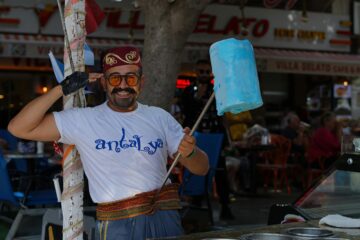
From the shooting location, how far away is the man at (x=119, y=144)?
3035 millimetres

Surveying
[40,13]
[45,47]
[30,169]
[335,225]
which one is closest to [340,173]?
[335,225]

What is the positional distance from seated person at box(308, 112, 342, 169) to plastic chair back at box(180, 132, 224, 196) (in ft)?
11.0

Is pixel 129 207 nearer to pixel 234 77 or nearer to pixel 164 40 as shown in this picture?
pixel 234 77

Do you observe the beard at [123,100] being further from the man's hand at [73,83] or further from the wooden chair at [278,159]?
the wooden chair at [278,159]

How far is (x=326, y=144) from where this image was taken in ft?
31.5

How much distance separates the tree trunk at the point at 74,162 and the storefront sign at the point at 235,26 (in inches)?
254

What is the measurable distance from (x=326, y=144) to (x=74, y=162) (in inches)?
272

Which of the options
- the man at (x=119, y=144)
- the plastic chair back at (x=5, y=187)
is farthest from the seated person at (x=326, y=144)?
the man at (x=119, y=144)

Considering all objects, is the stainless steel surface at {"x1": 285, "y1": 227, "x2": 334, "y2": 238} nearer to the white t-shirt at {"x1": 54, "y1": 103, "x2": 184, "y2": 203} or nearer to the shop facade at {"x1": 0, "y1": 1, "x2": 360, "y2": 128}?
the white t-shirt at {"x1": 54, "y1": 103, "x2": 184, "y2": 203}

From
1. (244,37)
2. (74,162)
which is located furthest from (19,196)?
(244,37)

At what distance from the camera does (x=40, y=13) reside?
10250 mm

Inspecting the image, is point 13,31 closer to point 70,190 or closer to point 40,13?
point 40,13

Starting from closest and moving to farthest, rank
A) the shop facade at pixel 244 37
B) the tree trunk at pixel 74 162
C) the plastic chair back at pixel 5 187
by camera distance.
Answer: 1. the tree trunk at pixel 74 162
2. the plastic chair back at pixel 5 187
3. the shop facade at pixel 244 37

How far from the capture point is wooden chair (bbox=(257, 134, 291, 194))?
1013 centimetres
